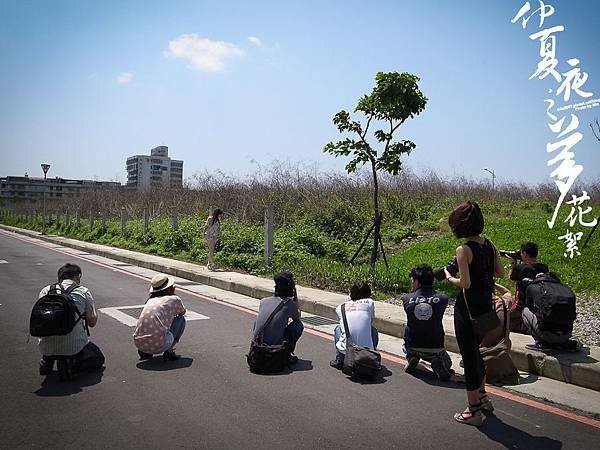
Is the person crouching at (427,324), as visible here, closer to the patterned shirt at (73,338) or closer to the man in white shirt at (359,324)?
the man in white shirt at (359,324)

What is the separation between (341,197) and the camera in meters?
22.6

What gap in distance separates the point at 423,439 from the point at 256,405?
5.04ft

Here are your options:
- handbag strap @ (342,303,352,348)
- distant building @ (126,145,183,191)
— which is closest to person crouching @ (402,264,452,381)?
Result: handbag strap @ (342,303,352,348)

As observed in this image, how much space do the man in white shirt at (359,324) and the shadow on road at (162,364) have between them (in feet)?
5.59

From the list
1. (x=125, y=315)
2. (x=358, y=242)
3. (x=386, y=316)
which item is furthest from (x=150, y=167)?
(x=386, y=316)

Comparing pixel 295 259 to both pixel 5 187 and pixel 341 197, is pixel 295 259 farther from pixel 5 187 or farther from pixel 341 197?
pixel 5 187

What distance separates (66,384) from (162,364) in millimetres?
1115

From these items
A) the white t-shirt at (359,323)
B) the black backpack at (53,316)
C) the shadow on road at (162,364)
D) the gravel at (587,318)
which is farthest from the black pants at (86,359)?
the gravel at (587,318)

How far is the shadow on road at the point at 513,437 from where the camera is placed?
4.14m

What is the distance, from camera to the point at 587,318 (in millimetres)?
8234

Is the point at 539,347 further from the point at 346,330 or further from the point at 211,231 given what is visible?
the point at 211,231

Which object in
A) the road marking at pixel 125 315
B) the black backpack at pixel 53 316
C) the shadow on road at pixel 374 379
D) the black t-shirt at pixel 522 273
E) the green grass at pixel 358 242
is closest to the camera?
the black backpack at pixel 53 316

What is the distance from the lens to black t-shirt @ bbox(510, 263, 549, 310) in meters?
6.68

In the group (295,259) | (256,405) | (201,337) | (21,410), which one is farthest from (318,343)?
(295,259)
